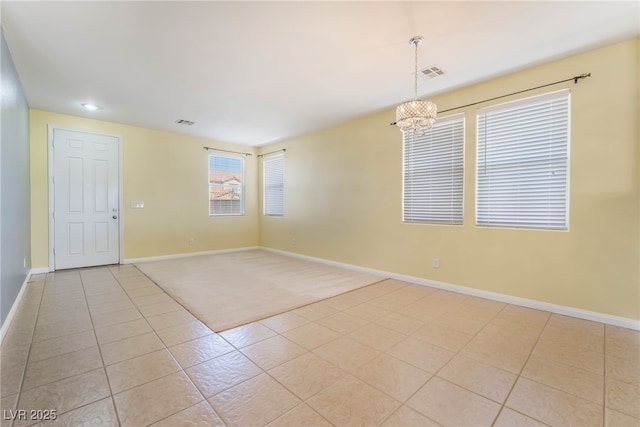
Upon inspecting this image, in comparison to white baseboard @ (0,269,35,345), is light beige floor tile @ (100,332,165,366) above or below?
below

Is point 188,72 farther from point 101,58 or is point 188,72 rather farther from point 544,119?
point 544,119

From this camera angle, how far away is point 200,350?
7.16 feet

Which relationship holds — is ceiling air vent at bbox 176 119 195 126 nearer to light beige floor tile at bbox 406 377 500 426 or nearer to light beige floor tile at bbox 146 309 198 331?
light beige floor tile at bbox 146 309 198 331

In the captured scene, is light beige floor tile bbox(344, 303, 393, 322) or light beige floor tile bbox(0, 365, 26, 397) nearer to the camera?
light beige floor tile bbox(0, 365, 26, 397)

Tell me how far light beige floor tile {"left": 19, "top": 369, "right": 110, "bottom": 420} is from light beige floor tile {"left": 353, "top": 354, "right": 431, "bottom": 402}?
1607mm

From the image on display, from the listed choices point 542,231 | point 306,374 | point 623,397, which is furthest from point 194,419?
point 542,231

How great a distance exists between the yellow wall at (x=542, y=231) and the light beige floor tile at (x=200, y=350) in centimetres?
283

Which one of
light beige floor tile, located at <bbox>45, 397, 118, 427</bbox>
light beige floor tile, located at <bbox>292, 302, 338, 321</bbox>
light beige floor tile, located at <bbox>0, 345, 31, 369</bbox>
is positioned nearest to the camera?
light beige floor tile, located at <bbox>45, 397, 118, 427</bbox>

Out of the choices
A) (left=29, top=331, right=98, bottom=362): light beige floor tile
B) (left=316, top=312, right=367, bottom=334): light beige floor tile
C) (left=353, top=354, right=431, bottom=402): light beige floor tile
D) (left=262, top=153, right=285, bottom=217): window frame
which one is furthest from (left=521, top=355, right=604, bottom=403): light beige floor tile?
(left=262, top=153, right=285, bottom=217): window frame

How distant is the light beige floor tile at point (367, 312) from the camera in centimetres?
287

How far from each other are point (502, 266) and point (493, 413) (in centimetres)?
217

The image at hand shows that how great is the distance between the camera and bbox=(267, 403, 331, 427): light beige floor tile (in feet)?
4.75

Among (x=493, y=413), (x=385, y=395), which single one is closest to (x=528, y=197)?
(x=493, y=413)

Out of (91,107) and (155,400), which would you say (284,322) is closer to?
(155,400)
